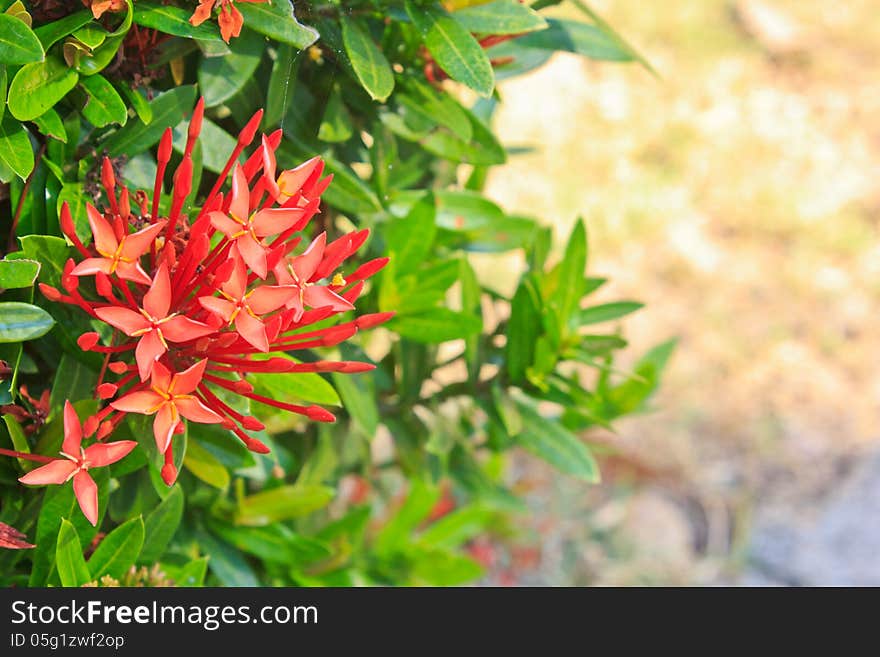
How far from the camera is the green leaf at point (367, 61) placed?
80 cm

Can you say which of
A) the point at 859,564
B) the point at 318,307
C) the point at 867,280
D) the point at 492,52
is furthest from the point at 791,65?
the point at 318,307

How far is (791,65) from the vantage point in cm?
370

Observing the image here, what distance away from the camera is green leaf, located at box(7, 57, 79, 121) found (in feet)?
2.31

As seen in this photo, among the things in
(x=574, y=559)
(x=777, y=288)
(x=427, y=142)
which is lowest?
(x=574, y=559)

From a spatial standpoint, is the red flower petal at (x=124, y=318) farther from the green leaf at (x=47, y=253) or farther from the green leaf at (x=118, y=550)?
the green leaf at (x=118, y=550)

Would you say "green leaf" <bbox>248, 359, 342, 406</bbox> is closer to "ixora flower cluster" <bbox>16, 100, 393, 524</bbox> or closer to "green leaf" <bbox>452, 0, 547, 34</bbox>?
"ixora flower cluster" <bbox>16, 100, 393, 524</bbox>

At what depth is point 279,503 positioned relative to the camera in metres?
1.10

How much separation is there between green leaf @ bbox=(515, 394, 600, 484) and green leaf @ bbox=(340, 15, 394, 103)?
1.73ft

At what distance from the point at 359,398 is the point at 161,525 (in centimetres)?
25

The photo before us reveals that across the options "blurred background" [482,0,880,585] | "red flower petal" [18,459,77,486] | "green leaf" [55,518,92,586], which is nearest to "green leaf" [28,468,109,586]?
"green leaf" [55,518,92,586]

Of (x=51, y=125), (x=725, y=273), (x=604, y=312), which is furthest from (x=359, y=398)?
(x=725, y=273)

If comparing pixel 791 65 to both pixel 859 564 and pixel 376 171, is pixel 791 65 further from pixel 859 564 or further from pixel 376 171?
pixel 376 171

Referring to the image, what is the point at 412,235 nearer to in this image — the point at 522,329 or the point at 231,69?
the point at 522,329

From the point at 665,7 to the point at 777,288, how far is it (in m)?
1.32
